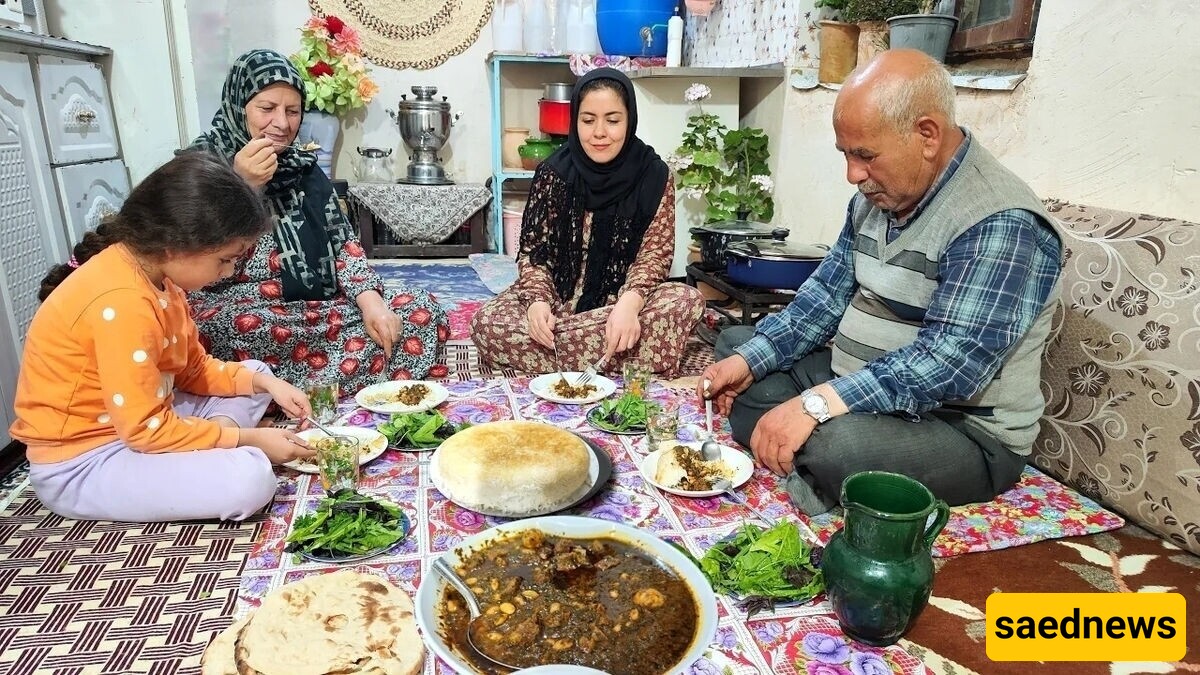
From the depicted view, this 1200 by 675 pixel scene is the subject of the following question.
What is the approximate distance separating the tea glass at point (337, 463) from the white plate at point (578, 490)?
0.53ft

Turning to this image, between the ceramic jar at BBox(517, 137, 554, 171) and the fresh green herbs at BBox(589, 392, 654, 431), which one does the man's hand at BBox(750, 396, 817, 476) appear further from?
the ceramic jar at BBox(517, 137, 554, 171)

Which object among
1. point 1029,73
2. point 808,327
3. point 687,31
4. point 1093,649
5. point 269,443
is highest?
point 687,31

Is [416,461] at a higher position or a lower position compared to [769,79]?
lower

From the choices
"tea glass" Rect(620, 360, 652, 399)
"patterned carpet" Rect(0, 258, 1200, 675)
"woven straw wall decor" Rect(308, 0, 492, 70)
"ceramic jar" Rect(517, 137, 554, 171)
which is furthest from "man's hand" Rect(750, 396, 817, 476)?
"woven straw wall decor" Rect(308, 0, 492, 70)

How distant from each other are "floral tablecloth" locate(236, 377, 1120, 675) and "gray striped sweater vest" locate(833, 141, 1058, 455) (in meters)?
0.22

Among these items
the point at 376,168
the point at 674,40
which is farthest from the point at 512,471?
the point at 376,168

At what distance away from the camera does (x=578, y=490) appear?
149 centimetres

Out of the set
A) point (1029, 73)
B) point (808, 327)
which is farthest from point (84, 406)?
point (1029, 73)

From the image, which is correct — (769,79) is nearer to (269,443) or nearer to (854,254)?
(854,254)

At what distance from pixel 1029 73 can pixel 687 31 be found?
331cm

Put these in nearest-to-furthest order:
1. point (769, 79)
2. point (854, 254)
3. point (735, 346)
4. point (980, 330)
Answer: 1. point (980, 330)
2. point (854, 254)
3. point (735, 346)
4. point (769, 79)

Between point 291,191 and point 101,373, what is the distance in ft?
4.36

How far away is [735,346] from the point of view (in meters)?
2.21

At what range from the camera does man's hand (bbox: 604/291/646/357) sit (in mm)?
2625
